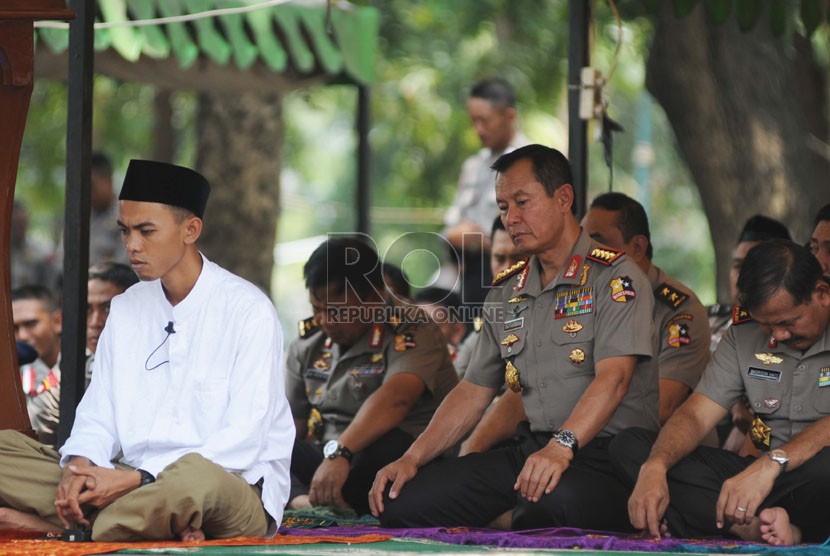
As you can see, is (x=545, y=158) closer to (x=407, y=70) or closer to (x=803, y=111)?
(x=803, y=111)

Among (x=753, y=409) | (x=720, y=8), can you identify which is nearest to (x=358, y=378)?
(x=753, y=409)

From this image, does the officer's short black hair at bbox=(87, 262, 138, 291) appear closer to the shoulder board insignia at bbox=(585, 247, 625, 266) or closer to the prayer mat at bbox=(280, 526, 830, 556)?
the prayer mat at bbox=(280, 526, 830, 556)

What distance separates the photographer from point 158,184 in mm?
4750

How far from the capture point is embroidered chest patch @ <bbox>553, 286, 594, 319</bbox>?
5.04 meters

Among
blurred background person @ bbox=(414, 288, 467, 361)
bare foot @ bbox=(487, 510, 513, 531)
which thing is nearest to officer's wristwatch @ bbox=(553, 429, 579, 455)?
bare foot @ bbox=(487, 510, 513, 531)

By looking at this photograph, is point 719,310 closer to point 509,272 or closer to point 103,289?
point 509,272

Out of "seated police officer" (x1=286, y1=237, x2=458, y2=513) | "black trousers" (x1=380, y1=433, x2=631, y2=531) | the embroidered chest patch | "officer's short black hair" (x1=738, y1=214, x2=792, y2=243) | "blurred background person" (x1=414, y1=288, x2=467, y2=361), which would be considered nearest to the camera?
"black trousers" (x1=380, y1=433, x2=631, y2=531)

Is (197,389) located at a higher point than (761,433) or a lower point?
higher

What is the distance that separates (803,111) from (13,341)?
18.5 ft

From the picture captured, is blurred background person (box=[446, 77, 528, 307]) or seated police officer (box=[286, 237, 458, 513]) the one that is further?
blurred background person (box=[446, 77, 528, 307])

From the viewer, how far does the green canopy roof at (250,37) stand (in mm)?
7211

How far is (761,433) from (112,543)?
2264 millimetres

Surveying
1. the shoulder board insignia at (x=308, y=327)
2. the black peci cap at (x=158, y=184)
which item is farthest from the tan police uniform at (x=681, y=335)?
the black peci cap at (x=158, y=184)

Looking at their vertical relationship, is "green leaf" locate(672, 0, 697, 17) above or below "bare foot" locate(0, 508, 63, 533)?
above
